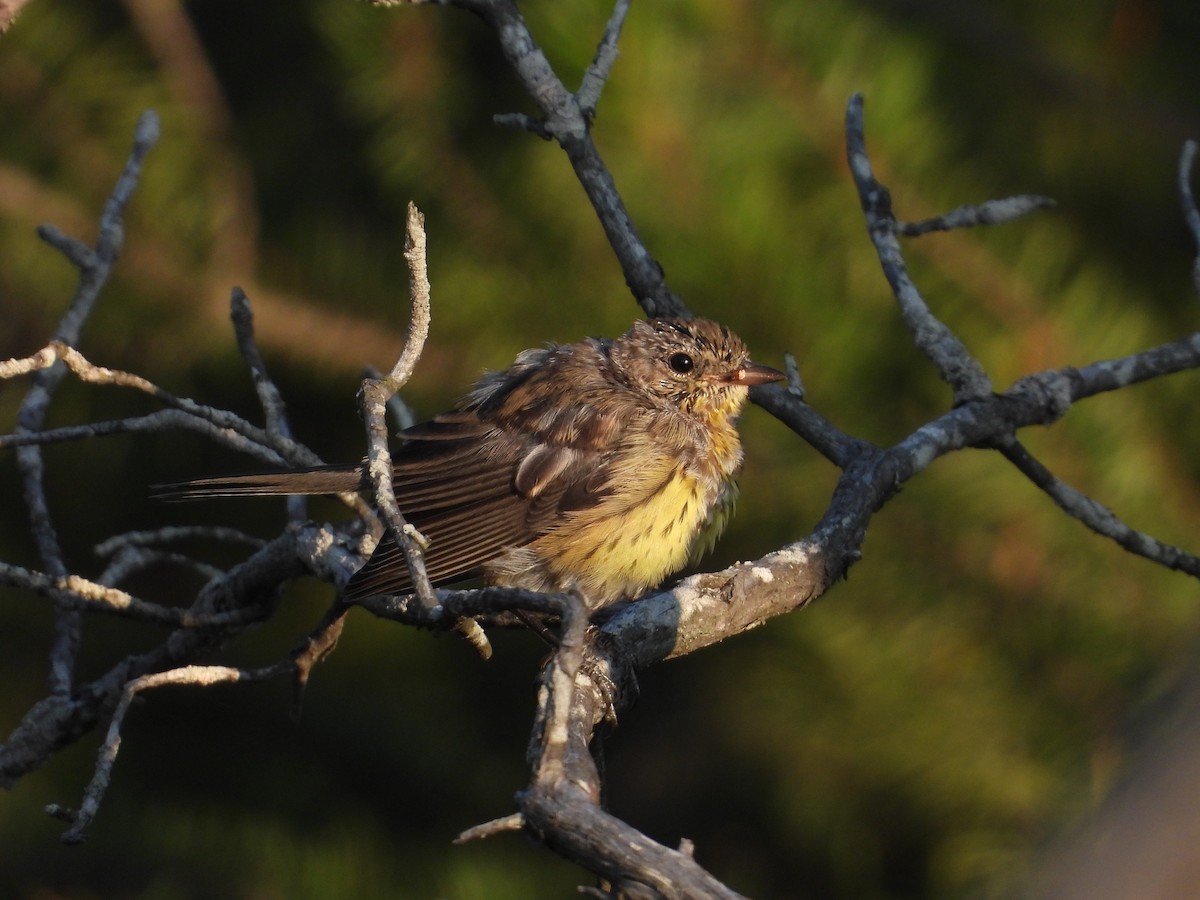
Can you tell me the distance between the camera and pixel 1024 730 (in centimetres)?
391

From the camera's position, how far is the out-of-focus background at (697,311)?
3.90 m

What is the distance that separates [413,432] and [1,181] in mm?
1646

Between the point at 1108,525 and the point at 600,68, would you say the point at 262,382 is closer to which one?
the point at 600,68

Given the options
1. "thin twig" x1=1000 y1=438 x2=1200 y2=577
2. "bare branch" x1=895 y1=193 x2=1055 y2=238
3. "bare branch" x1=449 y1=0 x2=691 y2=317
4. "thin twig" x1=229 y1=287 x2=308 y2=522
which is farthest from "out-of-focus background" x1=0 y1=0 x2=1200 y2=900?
"thin twig" x1=229 y1=287 x2=308 y2=522

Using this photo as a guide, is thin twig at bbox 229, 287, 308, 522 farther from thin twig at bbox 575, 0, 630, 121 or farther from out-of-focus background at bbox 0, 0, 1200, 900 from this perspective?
out-of-focus background at bbox 0, 0, 1200, 900

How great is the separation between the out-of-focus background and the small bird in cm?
28

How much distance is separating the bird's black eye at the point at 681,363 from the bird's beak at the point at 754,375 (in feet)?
0.47

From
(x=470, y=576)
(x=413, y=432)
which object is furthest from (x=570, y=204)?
(x=470, y=576)

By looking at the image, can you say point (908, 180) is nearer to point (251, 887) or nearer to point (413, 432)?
point (413, 432)

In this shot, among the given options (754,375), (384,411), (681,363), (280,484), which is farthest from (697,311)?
(384,411)

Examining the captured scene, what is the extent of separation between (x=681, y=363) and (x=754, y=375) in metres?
0.28

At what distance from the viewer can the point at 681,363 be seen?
3.98 m

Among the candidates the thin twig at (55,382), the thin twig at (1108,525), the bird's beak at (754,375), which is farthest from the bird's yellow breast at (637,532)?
the thin twig at (55,382)

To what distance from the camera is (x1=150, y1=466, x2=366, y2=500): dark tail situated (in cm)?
331
